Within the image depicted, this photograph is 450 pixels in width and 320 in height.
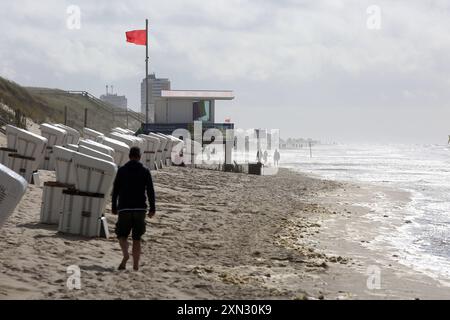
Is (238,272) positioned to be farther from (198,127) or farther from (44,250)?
(198,127)

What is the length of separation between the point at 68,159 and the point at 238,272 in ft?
14.2

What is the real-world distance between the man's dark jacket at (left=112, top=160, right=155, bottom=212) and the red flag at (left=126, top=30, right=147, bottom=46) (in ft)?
111

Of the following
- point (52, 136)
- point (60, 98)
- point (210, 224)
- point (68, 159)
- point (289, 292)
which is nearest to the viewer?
point (289, 292)

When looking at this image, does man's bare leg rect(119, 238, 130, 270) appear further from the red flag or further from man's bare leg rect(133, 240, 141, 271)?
the red flag

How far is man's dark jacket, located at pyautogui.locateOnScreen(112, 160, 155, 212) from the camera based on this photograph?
8.41 m

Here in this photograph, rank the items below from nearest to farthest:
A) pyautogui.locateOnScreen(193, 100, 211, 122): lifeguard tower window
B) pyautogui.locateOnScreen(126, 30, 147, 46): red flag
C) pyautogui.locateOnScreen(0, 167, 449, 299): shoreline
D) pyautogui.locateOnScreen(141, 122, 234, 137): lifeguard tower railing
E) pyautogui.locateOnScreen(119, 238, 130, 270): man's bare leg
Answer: pyautogui.locateOnScreen(0, 167, 449, 299): shoreline, pyautogui.locateOnScreen(119, 238, 130, 270): man's bare leg, pyautogui.locateOnScreen(126, 30, 147, 46): red flag, pyautogui.locateOnScreen(141, 122, 234, 137): lifeguard tower railing, pyautogui.locateOnScreen(193, 100, 211, 122): lifeguard tower window

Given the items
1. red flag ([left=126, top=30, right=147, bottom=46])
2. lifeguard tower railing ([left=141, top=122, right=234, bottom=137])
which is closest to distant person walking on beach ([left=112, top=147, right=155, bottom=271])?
red flag ([left=126, top=30, right=147, bottom=46])

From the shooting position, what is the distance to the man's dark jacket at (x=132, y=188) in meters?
8.41

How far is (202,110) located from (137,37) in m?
13.8

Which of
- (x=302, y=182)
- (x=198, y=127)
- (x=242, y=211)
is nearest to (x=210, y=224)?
(x=242, y=211)

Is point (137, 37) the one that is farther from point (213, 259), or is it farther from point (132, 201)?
point (132, 201)

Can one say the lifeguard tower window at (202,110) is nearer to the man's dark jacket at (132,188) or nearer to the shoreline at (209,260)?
the shoreline at (209,260)

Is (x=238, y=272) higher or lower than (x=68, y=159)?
lower

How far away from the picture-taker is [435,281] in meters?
10.3
